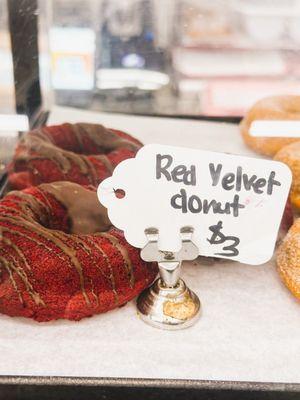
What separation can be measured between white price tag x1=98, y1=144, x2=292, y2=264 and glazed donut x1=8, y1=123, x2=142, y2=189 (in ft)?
0.85

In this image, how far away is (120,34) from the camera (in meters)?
1.70

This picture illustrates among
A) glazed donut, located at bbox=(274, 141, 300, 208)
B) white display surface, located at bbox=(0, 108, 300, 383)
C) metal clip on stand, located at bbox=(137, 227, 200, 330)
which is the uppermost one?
glazed donut, located at bbox=(274, 141, 300, 208)

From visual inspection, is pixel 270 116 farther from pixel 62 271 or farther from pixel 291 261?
Result: pixel 62 271

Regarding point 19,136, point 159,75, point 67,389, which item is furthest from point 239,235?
point 159,75

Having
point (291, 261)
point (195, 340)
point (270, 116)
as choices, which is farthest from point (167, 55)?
point (195, 340)

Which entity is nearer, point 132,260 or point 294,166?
point 132,260

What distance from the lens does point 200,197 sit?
898 mm

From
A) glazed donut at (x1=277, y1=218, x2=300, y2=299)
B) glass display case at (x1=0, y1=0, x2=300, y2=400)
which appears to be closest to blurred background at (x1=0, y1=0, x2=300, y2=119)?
glass display case at (x1=0, y1=0, x2=300, y2=400)

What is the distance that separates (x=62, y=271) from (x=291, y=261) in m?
0.38

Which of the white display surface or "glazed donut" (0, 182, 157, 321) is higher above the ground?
"glazed donut" (0, 182, 157, 321)

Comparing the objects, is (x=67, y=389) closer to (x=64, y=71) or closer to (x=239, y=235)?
(x=239, y=235)

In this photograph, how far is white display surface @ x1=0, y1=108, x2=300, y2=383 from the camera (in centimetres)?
86

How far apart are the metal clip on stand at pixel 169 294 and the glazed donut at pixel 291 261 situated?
0.16 m

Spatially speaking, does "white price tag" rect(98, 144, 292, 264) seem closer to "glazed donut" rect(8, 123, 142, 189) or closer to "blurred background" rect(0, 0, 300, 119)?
"glazed donut" rect(8, 123, 142, 189)
